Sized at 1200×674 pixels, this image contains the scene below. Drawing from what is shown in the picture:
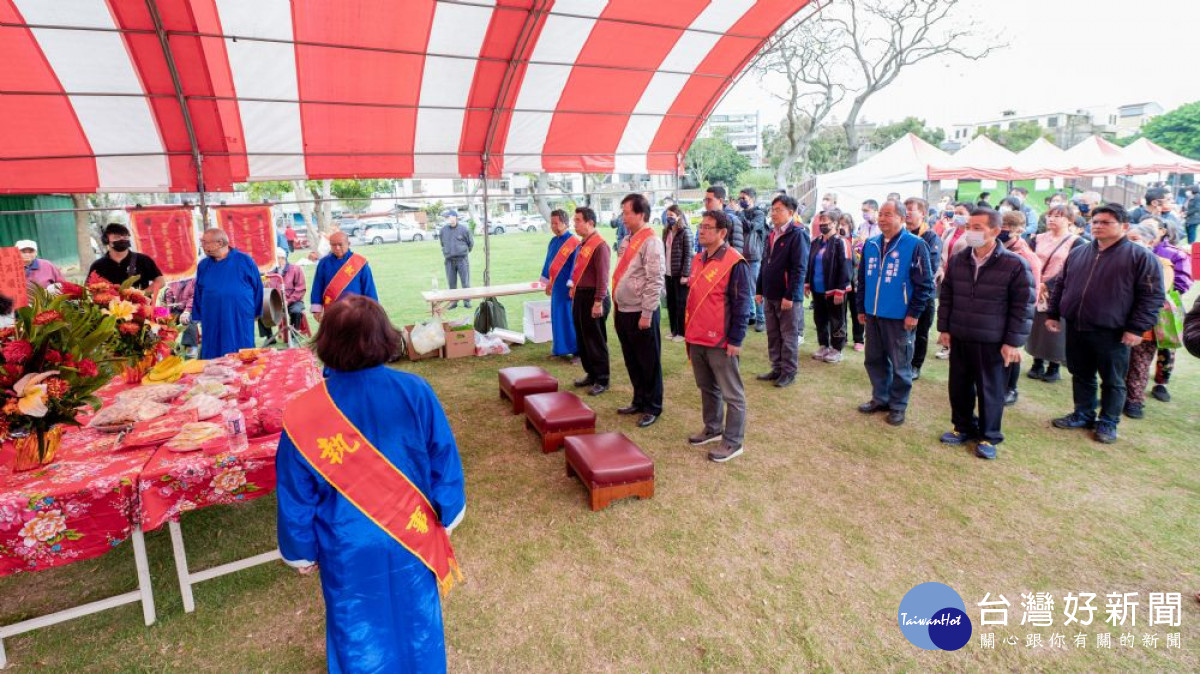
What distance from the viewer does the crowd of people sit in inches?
154

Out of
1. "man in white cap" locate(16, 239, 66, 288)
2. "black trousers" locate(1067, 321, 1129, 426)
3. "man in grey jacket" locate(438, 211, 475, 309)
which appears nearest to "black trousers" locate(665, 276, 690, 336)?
"black trousers" locate(1067, 321, 1129, 426)

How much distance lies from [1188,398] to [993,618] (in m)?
4.51

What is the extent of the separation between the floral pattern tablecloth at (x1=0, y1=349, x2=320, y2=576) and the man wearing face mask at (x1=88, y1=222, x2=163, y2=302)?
3024 mm

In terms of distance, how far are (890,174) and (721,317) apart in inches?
513

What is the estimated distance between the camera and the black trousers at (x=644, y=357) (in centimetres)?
472

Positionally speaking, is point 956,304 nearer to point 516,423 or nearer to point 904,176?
point 516,423

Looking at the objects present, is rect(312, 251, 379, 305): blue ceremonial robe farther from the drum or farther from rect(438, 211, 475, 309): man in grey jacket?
rect(438, 211, 475, 309): man in grey jacket

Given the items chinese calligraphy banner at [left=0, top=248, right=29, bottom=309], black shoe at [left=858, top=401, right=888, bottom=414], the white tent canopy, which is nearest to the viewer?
chinese calligraphy banner at [left=0, top=248, right=29, bottom=309]

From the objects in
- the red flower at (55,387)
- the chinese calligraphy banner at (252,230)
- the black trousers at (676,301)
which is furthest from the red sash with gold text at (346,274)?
the black trousers at (676,301)

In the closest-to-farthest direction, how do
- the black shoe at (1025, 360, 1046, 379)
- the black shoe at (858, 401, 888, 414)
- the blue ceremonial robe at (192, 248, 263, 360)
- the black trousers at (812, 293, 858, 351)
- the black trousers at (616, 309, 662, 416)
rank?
the black trousers at (616, 309, 662, 416) → the blue ceremonial robe at (192, 248, 263, 360) → the black shoe at (858, 401, 888, 414) → the black shoe at (1025, 360, 1046, 379) → the black trousers at (812, 293, 858, 351)

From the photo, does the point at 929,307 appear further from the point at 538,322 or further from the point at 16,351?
the point at 16,351

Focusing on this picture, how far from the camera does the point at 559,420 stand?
419cm

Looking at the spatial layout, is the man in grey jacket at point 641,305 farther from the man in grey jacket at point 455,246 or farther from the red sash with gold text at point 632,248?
the man in grey jacket at point 455,246

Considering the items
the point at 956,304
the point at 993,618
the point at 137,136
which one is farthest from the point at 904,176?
the point at 137,136
